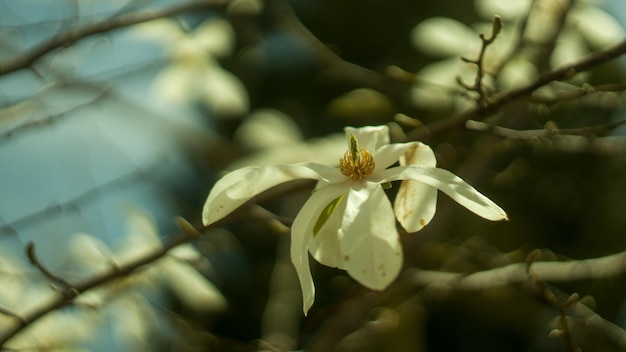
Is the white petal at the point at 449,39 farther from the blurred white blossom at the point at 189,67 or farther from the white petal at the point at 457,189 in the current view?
the white petal at the point at 457,189

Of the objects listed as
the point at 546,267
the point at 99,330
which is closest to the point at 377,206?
the point at 546,267

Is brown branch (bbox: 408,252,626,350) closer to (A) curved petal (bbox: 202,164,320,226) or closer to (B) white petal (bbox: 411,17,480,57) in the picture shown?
(B) white petal (bbox: 411,17,480,57)

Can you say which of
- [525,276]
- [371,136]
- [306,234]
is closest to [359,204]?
[306,234]

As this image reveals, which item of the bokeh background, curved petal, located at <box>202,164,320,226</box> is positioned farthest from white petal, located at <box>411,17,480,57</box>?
curved petal, located at <box>202,164,320,226</box>

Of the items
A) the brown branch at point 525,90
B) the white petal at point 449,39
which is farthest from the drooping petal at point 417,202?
the white petal at point 449,39

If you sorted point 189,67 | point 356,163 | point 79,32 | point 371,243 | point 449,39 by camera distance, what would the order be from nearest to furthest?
1. point 371,243
2. point 356,163
3. point 79,32
4. point 449,39
5. point 189,67

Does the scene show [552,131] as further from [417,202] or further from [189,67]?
[189,67]

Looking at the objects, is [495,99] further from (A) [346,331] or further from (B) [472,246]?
(B) [472,246]

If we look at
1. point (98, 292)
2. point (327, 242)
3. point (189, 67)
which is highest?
point (327, 242)
